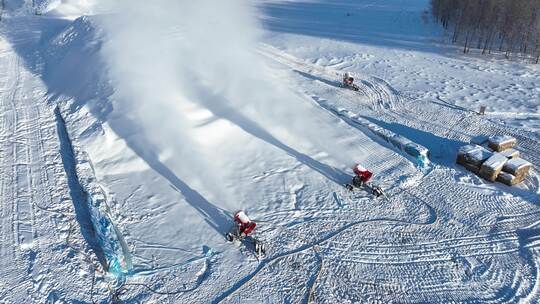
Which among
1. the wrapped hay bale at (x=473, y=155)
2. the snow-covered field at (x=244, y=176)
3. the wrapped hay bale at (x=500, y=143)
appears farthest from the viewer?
the wrapped hay bale at (x=500, y=143)

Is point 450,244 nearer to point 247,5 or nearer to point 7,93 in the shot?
point 7,93

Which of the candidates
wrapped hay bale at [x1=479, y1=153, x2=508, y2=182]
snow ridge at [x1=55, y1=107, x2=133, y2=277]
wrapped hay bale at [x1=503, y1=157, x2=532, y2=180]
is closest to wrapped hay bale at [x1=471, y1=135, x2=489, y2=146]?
wrapped hay bale at [x1=479, y1=153, x2=508, y2=182]

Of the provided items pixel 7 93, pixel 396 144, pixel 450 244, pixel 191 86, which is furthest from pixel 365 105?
pixel 7 93

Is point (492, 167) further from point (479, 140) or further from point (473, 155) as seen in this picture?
point (479, 140)

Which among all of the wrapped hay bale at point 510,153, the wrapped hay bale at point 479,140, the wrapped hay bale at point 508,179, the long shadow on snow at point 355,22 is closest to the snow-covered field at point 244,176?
the wrapped hay bale at point 508,179

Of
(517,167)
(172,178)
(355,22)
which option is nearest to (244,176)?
(172,178)

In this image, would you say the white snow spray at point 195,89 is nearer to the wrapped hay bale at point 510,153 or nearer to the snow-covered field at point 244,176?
the snow-covered field at point 244,176
